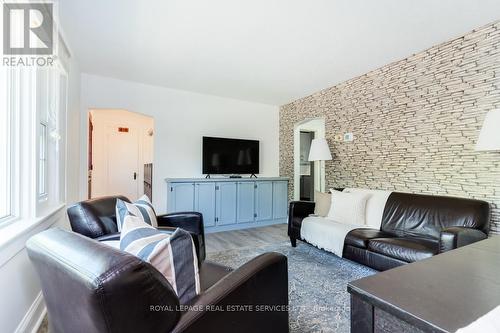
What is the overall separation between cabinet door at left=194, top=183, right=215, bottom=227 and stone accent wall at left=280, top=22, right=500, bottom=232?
2.10m

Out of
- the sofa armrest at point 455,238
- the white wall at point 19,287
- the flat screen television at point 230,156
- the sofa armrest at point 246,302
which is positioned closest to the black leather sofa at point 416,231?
the sofa armrest at point 455,238

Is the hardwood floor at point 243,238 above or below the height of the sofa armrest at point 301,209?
below

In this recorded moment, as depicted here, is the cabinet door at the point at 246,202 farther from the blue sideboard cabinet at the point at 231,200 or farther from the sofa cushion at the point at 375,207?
the sofa cushion at the point at 375,207

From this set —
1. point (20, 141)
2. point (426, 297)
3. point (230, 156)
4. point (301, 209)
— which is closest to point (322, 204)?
point (301, 209)

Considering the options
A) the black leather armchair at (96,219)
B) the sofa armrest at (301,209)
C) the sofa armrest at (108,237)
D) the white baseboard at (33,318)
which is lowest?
the white baseboard at (33,318)

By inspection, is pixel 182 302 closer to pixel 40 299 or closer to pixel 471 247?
pixel 471 247

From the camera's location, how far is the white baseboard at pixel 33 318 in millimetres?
1532

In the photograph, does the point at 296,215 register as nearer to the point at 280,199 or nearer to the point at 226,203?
the point at 226,203

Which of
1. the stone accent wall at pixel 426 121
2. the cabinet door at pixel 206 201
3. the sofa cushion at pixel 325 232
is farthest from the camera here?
the cabinet door at pixel 206 201

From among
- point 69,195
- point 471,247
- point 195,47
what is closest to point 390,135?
point 471,247

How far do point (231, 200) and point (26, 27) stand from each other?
11.1 ft

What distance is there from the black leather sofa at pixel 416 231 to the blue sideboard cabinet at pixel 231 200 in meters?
2.21

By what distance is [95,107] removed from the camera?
12.4 ft

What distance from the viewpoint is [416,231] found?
8.68 feet
